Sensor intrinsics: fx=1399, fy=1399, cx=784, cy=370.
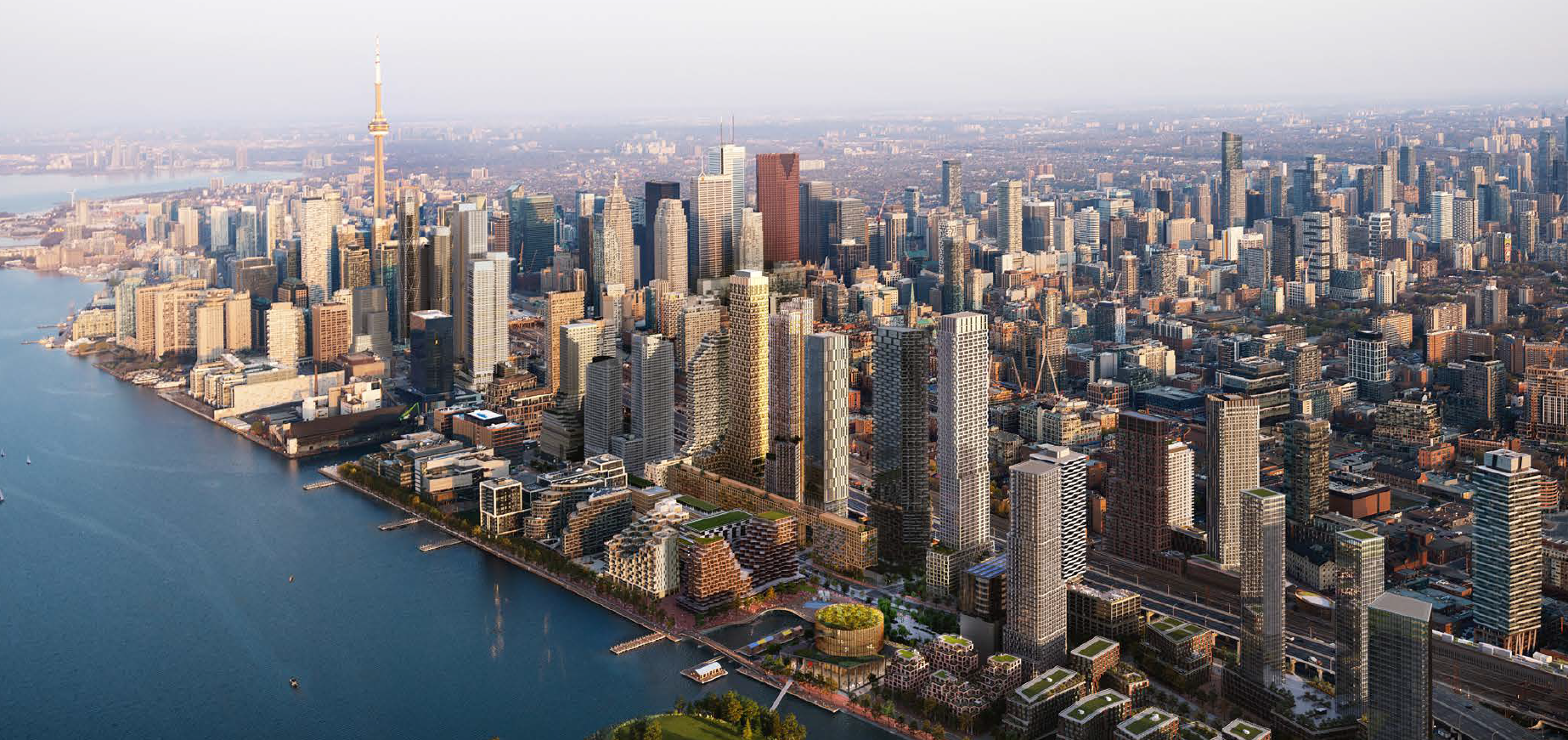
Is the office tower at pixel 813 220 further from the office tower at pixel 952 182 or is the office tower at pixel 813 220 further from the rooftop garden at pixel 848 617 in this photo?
the rooftop garden at pixel 848 617

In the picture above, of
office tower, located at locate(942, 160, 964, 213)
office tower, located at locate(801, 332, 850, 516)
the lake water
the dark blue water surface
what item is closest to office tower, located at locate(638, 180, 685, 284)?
office tower, located at locate(942, 160, 964, 213)

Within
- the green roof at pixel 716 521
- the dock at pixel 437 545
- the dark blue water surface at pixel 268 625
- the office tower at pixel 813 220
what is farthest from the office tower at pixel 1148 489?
the office tower at pixel 813 220

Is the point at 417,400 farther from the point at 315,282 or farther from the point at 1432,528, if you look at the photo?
the point at 1432,528

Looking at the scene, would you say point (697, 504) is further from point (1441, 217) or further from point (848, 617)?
point (1441, 217)

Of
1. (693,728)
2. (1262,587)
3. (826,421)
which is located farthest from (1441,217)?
(693,728)

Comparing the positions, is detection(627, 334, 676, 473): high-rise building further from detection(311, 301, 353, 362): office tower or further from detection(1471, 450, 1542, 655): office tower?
detection(1471, 450, 1542, 655): office tower

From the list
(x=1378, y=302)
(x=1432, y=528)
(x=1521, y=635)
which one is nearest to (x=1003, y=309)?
(x=1378, y=302)
